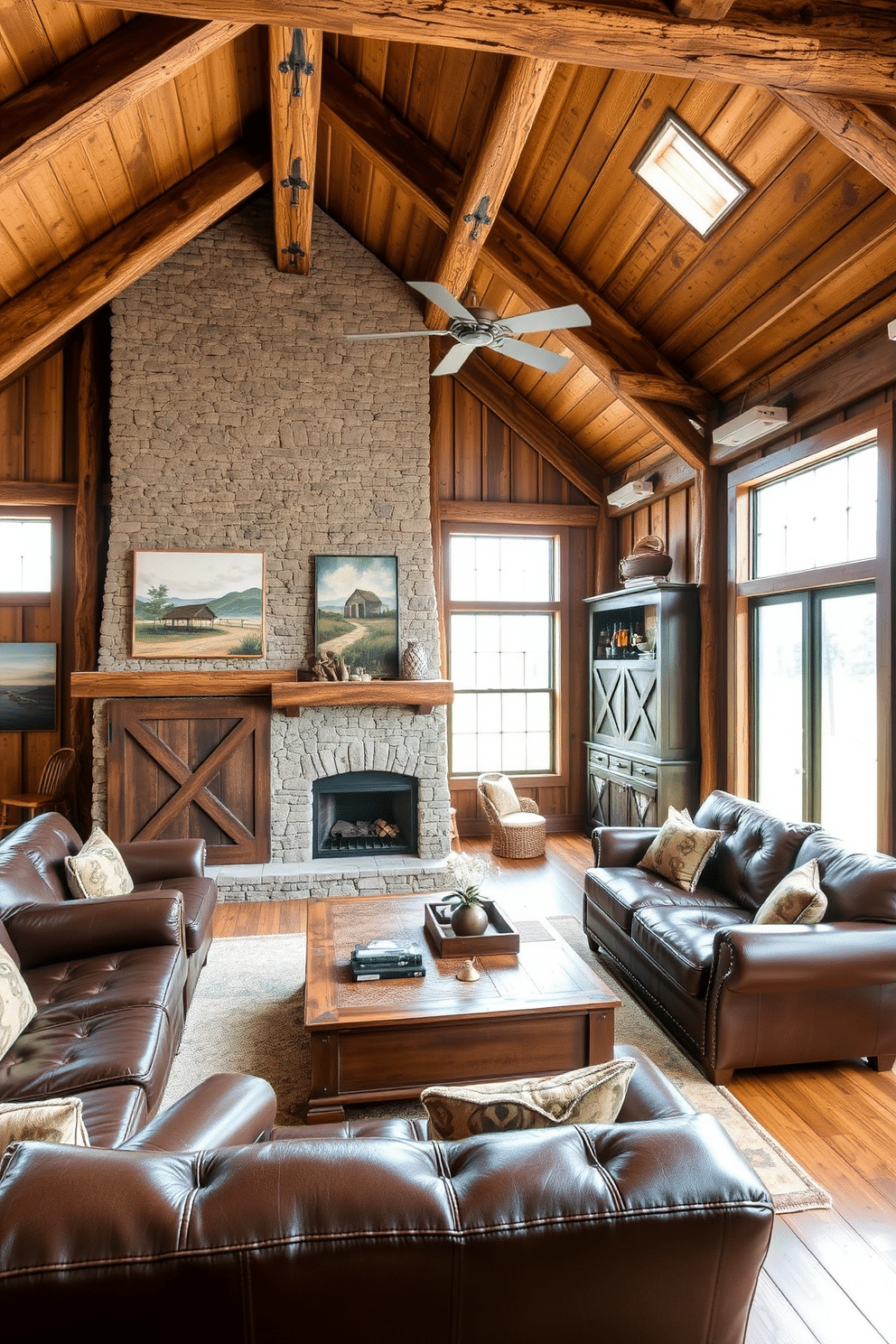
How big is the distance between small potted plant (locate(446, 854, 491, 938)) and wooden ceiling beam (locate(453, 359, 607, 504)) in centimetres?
518

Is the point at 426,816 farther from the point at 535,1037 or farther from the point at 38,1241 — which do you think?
the point at 38,1241

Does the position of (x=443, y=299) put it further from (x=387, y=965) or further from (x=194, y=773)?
(x=194, y=773)

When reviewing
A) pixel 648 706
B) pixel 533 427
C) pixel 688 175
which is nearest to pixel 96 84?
pixel 688 175

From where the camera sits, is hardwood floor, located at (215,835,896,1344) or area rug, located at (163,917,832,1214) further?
area rug, located at (163,917,832,1214)

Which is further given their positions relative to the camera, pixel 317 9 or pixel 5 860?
pixel 5 860

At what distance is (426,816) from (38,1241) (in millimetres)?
5246

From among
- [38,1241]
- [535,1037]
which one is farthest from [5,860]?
[38,1241]

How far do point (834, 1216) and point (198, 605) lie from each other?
5362 millimetres

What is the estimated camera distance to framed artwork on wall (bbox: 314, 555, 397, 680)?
6.24 meters

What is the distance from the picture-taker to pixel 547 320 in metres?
3.73

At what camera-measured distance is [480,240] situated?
497 cm

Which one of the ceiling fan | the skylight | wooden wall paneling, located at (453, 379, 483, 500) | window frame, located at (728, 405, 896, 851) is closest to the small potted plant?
window frame, located at (728, 405, 896, 851)

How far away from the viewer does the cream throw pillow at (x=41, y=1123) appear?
1310 mm

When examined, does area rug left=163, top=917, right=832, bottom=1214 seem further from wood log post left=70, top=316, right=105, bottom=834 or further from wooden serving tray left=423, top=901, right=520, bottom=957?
wood log post left=70, top=316, right=105, bottom=834
